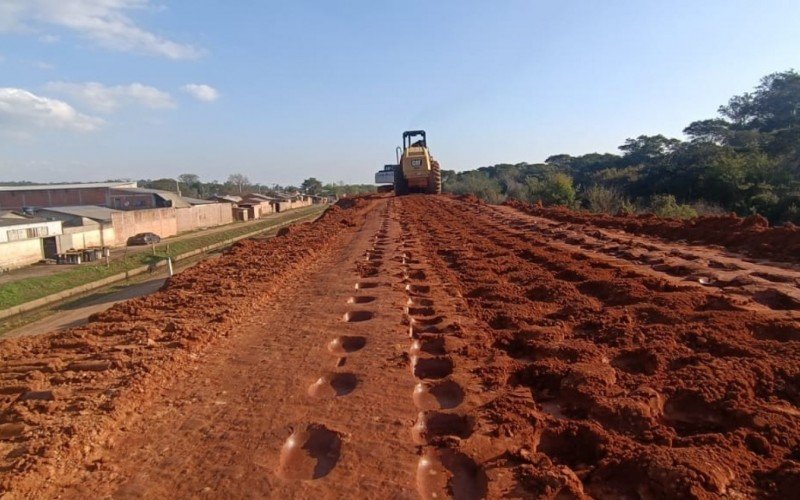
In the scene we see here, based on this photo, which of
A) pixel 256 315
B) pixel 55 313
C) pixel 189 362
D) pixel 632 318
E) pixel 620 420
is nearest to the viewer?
pixel 620 420

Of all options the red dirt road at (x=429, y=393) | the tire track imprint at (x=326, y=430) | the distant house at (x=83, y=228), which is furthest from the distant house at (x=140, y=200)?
the tire track imprint at (x=326, y=430)

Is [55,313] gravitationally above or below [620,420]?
below

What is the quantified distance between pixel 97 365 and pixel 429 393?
8.62ft

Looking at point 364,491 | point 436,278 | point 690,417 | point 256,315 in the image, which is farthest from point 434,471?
point 436,278

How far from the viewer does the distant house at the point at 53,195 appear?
53625 millimetres

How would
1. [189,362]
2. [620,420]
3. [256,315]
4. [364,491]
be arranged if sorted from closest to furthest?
[364,491]
[620,420]
[189,362]
[256,315]

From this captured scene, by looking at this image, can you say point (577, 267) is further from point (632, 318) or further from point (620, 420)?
point (620, 420)

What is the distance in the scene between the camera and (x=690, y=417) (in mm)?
2773

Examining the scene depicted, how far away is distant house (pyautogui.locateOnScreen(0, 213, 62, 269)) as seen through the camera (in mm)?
27391

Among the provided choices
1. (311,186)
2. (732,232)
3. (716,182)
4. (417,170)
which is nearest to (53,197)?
(417,170)

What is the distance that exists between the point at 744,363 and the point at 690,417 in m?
0.81

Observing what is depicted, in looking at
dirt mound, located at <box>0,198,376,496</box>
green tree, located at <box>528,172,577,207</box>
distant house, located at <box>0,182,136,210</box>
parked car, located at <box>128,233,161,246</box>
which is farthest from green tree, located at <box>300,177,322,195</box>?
dirt mound, located at <box>0,198,376,496</box>

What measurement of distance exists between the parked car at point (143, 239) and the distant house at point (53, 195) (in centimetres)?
1970

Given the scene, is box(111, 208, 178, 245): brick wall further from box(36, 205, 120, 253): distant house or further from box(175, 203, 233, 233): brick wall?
box(175, 203, 233, 233): brick wall
